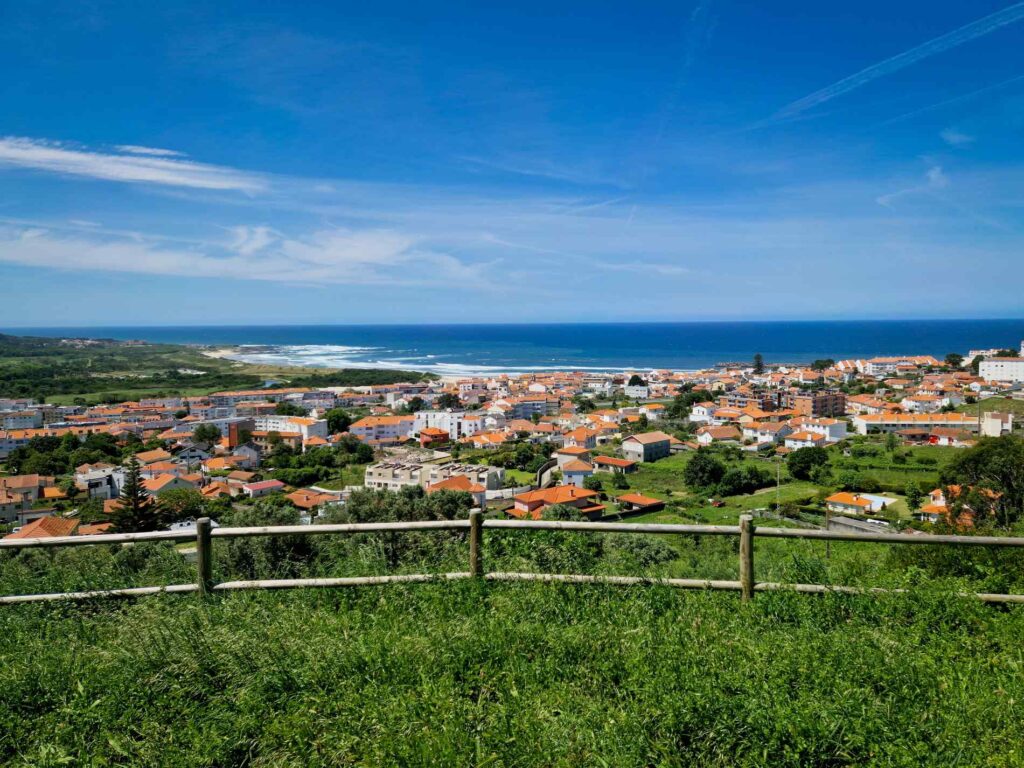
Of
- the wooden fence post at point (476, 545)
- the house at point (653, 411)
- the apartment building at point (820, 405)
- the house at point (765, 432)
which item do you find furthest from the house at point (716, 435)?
the wooden fence post at point (476, 545)

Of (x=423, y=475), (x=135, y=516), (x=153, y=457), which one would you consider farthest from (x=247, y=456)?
(x=135, y=516)

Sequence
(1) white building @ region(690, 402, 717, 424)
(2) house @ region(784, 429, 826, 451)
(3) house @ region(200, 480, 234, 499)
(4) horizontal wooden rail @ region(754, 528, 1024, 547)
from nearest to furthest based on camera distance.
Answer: (4) horizontal wooden rail @ region(754, 528, 1024, 547) → (3) house @ region(200, 480, 234, 499) → (2) house @ region(784, 429, 826, 451) → (1) white building @ region(690, 402, 717, 424)

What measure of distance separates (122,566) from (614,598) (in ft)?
12.8

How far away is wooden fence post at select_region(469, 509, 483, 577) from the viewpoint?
183 inches

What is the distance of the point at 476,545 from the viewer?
15.3 feet

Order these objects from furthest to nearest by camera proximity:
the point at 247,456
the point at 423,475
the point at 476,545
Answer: the point at 247,456 → the point at 423,475 → the point at 476,545

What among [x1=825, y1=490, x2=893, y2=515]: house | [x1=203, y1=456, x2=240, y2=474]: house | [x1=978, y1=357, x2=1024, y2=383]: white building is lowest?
[x1=203, y1=456, x2=240, y2=474]: house

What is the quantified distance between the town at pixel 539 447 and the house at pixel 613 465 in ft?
0.50

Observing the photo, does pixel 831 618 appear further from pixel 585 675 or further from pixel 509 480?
pixel 509 480

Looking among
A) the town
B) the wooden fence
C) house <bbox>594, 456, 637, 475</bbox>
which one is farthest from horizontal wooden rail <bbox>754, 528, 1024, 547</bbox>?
house <bbox>594, 456, 637, 475</bbox>

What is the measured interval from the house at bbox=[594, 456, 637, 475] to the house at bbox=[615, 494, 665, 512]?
814 cm

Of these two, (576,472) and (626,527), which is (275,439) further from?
(626,527)

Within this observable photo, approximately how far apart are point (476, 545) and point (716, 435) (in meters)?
47.6

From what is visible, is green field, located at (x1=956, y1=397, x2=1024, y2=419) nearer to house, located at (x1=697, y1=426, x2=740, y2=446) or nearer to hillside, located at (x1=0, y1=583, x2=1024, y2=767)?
house, located at (x1=697, y1=426, x2=740, y2=446)
